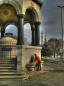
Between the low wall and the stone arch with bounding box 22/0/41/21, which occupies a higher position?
the stone arch with bounding box 22/0/41/21

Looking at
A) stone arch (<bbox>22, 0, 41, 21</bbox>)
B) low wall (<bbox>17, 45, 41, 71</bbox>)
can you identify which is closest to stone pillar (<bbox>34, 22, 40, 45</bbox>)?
stone arch (<bbox>22, 0, 41, 21</bbox>)

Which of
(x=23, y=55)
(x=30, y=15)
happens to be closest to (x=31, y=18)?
(x=30, y=15)

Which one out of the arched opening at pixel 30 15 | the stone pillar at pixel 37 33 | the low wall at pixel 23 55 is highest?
the arched opening at pixel 30 15

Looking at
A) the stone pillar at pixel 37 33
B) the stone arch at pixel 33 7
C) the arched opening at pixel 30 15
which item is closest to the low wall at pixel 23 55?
the stone pillar at pixel 37 33

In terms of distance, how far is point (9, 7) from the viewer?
2492 cm

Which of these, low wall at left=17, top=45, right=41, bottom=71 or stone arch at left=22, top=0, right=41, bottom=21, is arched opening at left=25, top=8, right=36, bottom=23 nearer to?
stone arch at left=22, top=0, right=41, bottom=21

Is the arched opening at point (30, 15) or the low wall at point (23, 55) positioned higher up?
the arched opening at point (30, 15)

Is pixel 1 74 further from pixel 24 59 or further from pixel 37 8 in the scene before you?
pixel 37 8

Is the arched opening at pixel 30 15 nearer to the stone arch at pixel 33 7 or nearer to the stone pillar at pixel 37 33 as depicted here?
the stone arch at pixel 33 7

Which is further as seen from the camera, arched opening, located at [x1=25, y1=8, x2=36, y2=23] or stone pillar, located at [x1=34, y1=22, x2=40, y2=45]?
arched opening, located at [x1=25, y1=8, x2=36, y2=23]

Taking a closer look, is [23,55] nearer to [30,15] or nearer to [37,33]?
[37,33]

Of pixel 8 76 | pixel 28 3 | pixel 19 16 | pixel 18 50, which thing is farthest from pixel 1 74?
pixel 28 3

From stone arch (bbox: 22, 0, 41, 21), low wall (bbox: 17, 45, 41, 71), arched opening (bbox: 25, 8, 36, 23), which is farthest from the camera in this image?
arched opening (bbox: 25, 8, 36, 23)

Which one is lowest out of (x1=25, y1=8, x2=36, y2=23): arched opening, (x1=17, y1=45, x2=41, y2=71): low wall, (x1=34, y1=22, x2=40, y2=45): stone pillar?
(x1=17, y1=45, x2=41, y2=71): low wall
